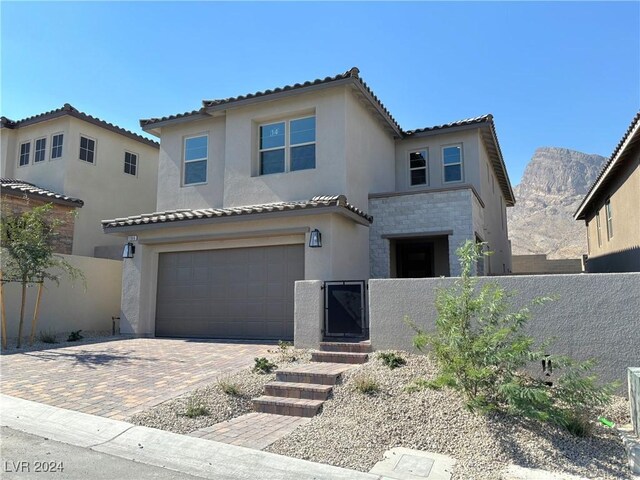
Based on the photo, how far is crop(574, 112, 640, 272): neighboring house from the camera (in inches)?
488

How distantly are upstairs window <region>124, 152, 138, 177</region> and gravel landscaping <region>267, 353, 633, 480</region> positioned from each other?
56.1ft

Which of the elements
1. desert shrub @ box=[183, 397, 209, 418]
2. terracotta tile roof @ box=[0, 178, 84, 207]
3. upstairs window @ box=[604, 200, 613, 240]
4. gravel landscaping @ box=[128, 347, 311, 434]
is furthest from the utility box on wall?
terracotta tile roof @ box=[0, 178, 84, 207]

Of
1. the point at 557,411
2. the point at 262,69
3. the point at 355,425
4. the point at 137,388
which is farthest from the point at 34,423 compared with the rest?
the point at 262,69

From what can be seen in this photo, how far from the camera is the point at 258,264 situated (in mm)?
12461

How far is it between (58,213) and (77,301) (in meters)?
4.12

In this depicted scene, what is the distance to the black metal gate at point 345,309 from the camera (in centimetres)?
985

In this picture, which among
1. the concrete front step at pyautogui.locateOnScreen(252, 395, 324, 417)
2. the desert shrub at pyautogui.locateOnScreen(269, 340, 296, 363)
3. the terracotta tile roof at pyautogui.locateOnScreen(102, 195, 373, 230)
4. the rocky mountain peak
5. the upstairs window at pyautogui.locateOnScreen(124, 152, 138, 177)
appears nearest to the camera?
the concrete front step at pyautogui.locateOnScreen(252, 395, 324, 417)

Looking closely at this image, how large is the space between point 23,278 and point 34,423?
6805 millimetres

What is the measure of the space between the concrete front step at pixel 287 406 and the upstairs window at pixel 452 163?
34.1 feet

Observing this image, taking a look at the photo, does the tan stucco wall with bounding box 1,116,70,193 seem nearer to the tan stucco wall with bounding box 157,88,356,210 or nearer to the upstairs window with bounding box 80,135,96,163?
the upstairs window with bounding box 80,135,96,163

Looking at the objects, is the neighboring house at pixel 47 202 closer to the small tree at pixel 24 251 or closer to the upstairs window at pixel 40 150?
the upstairs window at pixel 40 150

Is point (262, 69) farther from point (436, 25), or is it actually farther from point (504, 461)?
point (504, 461)

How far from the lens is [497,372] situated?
5879 mm

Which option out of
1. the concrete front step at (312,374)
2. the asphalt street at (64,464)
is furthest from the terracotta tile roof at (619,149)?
the asphalt street at (64,464)
